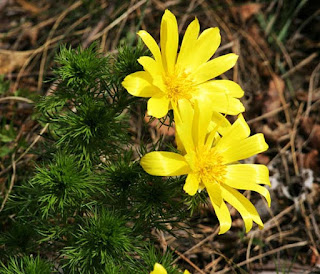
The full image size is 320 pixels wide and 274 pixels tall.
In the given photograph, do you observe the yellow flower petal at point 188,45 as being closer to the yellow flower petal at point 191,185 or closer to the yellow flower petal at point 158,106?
the yellow flower petal at point 158,106

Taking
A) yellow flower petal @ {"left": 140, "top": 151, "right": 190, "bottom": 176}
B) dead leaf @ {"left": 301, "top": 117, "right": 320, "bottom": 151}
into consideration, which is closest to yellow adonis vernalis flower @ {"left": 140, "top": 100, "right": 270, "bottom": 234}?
yellow flower petal @ {"left": 140, "top": 151, "right": 190, "bottom": 176}

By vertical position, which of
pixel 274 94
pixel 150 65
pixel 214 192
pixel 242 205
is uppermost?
pixel 150 65

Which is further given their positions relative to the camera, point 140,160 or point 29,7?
point 29,7

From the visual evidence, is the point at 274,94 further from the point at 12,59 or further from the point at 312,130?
the point at 12,59

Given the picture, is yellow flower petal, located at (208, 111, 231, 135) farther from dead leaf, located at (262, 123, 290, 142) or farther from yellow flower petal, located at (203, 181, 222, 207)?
dead leaf, located at (262, 123, 290, 142)

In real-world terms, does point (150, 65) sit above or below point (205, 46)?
above

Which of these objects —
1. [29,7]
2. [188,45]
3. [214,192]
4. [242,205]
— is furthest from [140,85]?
[29,7]

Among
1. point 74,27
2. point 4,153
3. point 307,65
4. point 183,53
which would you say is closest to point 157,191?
point 183,53

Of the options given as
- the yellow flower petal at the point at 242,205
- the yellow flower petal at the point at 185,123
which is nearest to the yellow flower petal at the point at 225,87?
the yellow flower petal at the point at 185,123
